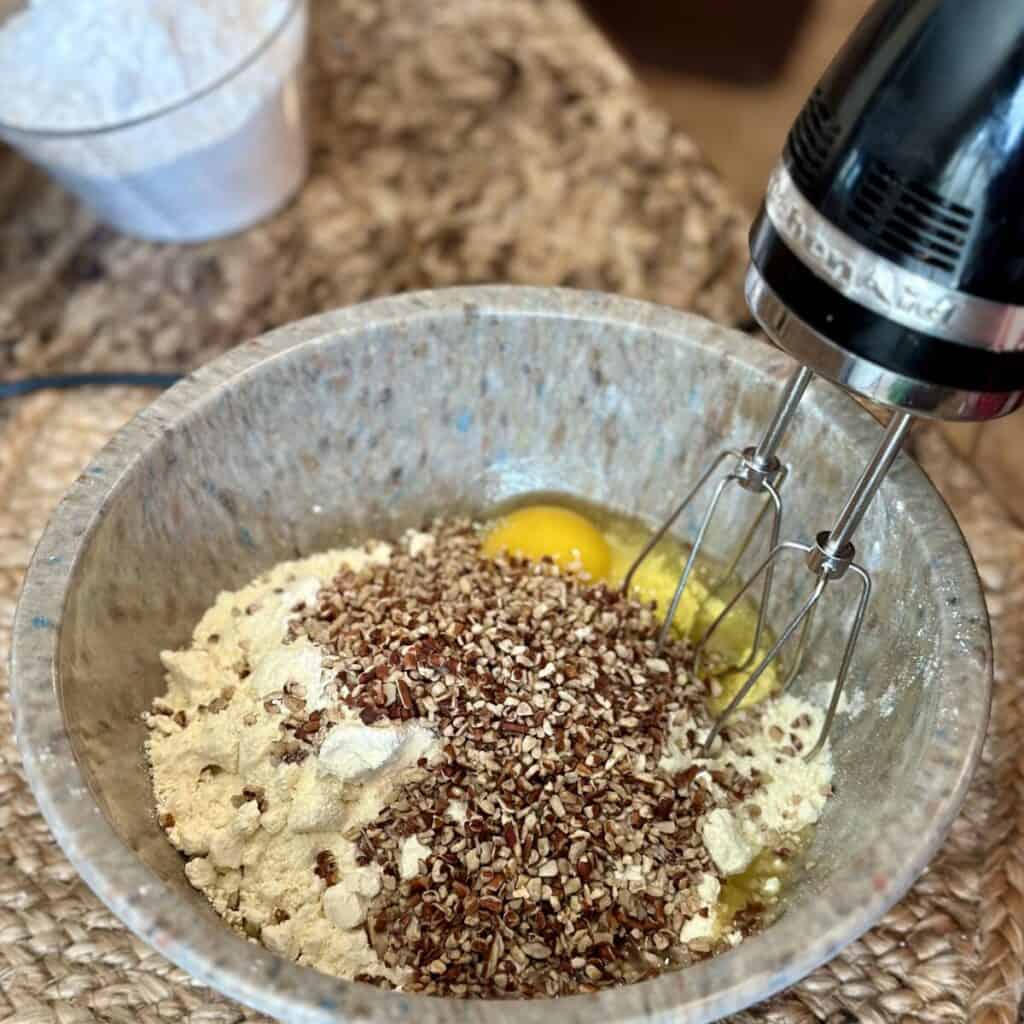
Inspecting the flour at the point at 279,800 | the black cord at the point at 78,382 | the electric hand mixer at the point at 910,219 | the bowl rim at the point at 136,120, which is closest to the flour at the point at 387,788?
the flour at the point at 279,800

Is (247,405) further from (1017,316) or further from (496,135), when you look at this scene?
(496,135)

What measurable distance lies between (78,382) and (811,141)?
27.0 inches

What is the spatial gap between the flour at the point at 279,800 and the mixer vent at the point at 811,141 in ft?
1.16

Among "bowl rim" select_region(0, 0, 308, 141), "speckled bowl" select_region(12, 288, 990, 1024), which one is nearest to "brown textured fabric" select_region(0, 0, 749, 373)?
"bowl rim" select_region(0, 0, 308, 141)

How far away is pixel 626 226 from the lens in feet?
3.67

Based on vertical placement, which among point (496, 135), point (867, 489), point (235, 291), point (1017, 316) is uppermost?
point (1017, 316)

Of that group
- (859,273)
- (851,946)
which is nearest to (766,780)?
(851,946)

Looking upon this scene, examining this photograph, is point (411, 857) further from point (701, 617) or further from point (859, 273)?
point (859, 273)

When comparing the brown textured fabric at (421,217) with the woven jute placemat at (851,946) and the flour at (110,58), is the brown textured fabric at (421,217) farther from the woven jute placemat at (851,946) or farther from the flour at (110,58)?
the woven jute placemat at (851,946)

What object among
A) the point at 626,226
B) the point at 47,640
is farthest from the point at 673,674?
the point at 626,226

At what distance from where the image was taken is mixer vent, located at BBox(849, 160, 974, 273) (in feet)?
1.51

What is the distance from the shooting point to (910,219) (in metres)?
0.47

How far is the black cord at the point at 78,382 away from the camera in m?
0.95

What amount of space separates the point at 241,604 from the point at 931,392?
0.45m
